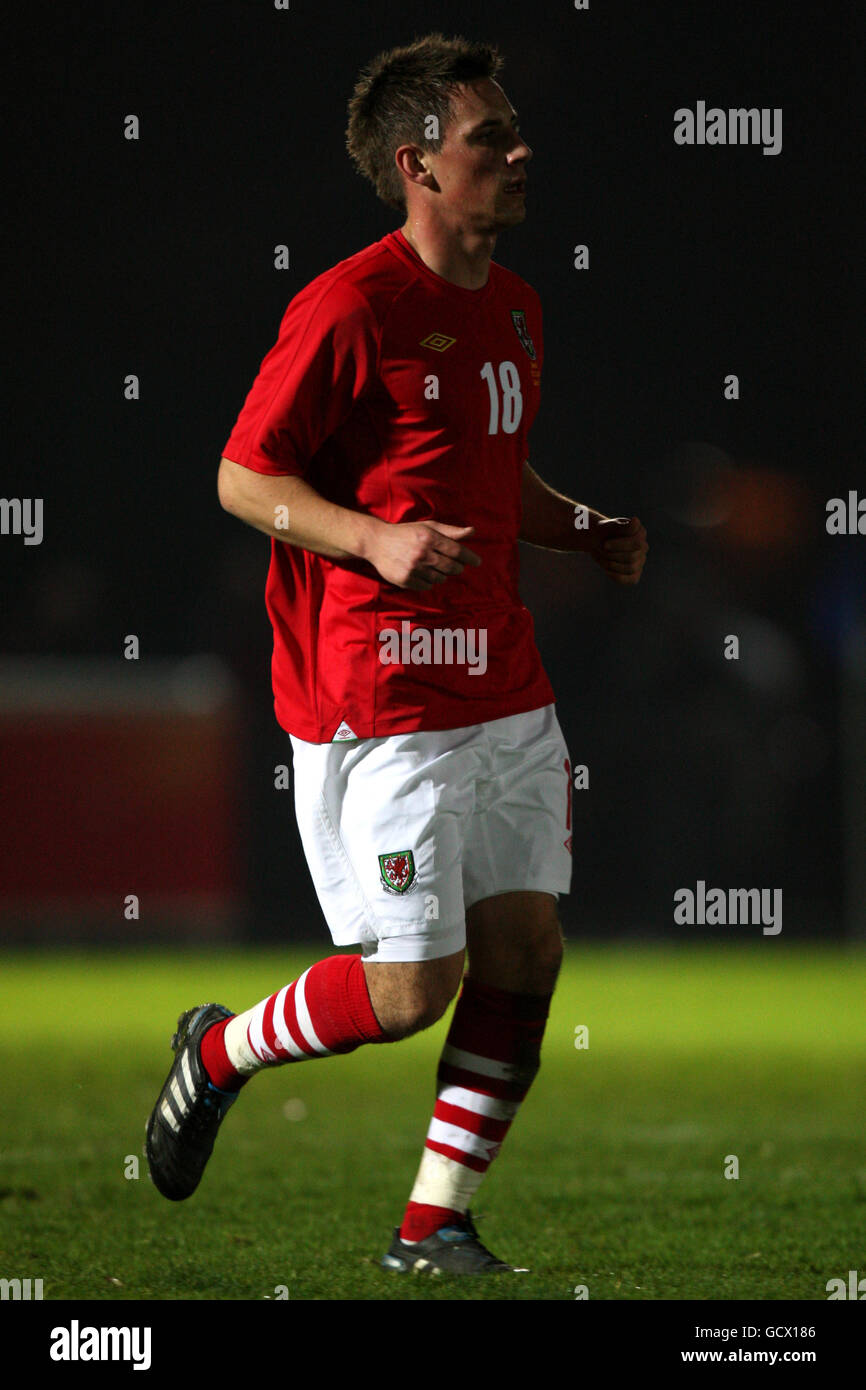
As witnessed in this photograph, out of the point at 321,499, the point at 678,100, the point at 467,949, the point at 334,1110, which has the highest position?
the point at 678,100

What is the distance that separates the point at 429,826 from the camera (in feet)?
11.0

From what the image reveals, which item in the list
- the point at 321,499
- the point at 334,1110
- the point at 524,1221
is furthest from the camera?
the point at 334,1110

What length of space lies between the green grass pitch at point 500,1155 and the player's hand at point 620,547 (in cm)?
139

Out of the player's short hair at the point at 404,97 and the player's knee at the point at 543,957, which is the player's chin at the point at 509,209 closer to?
the player's short hair at the point at 404,97

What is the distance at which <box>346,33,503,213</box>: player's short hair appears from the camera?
11.7 ft

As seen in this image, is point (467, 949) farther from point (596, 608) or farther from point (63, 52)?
point (63, 52)

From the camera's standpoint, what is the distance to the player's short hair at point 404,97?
3.57m

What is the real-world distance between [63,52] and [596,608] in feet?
18.0

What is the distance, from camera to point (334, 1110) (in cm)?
626

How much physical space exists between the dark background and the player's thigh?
27.0 feet

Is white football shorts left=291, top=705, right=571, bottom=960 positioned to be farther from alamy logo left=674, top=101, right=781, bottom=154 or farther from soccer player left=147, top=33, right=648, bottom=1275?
alamy logo left=674, top=101, right=781, bottom=154

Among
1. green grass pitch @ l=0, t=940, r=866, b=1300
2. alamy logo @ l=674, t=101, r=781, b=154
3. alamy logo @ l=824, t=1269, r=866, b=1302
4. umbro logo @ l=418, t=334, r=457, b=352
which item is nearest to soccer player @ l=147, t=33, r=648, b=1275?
umbro logo @ l=418, t=334, r=457, b=352

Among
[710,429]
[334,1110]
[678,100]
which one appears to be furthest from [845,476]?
[334,1110]

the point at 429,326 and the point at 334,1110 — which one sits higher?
the point at 429,326
